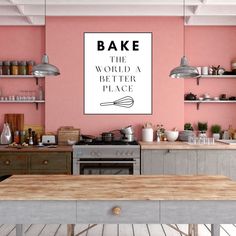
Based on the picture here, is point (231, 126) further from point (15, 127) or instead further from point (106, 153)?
point (15, 127)

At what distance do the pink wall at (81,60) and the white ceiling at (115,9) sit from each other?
24 cm

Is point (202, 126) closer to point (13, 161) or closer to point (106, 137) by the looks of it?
point (106, 137)

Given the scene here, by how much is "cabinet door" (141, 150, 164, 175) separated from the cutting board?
7.85 feet

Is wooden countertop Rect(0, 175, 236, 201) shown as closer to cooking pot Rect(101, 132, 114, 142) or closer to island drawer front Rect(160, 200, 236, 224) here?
island drawer front Rect(160, 200, 236, 224)

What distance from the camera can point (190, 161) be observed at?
498 cm

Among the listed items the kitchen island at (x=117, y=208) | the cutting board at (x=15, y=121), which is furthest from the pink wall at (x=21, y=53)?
the kitchen island at (x=117, y=208)

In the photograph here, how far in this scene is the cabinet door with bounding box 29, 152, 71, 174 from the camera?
5.00 m

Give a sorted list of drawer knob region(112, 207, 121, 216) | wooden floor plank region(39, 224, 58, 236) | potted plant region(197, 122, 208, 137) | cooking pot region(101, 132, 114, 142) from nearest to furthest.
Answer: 1. drawer knob region(112, 207, 121, 216)
2. wooden floor plank region(39, 224, 58, 236)
3. cooking pot region(101, 132, 114, 142)
4. potted plant region(197, 122, 208, 137)

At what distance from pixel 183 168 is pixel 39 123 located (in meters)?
2.76

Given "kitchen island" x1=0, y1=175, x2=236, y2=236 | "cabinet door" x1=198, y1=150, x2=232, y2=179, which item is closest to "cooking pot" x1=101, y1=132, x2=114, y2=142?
"cabinet door" x1=198, y1=150, x2=232, y2=179

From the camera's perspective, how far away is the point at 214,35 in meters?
5.91

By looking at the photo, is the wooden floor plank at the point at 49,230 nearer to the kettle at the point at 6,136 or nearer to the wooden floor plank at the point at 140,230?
the wooden floor plank at the point at 140,230

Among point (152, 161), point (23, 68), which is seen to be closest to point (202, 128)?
point (152, 161)

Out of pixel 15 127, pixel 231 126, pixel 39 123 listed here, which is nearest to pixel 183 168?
pixel 231 126
